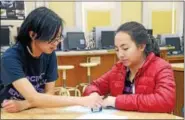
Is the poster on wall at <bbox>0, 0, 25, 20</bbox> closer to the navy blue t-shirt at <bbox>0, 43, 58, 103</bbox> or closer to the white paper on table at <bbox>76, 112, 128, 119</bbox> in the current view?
the navy blue t-shirt at <bbox>0, 43, 58, 103</bbox>

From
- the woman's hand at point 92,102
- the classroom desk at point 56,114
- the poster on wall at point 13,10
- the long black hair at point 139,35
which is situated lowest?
the classroom desk at point 56,114

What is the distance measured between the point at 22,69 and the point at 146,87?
619 mm

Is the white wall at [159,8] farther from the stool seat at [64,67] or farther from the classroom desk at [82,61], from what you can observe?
the stool seat at [64,67]

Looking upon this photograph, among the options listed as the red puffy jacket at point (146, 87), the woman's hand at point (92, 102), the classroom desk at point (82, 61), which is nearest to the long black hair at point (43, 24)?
the woman's hand at point (92, 102)

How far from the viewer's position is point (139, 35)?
1.57 meters

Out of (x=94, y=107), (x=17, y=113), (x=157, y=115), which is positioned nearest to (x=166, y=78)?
(x=157, y=115)

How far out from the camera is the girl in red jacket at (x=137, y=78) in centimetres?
138

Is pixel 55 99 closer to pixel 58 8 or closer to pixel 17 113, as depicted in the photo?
pixel 17 113

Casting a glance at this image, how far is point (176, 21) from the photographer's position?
689 centimetres

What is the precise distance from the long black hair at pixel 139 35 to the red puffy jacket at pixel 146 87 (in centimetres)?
7

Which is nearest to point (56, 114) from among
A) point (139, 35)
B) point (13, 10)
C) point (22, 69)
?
point (22, 69)

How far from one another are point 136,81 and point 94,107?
32 centimetres

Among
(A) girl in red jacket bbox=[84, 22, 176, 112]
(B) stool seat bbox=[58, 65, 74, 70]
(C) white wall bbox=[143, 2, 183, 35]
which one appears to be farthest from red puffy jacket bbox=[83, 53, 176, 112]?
(C) white wall bbox=[143, 2, 183, 35]

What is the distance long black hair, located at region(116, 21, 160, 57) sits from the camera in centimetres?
155
